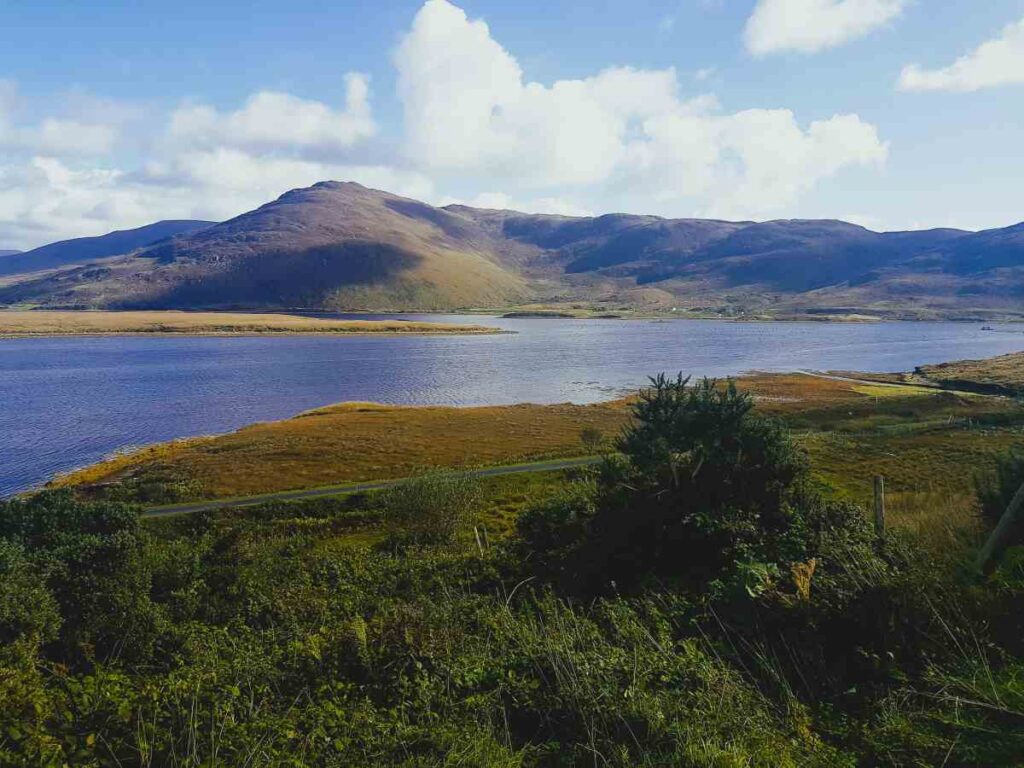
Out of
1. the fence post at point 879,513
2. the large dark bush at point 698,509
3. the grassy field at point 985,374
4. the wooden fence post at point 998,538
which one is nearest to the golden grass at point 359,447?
the large dark bush at point 698,509

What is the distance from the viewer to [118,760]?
621 centimetres

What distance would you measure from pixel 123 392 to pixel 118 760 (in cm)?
10762

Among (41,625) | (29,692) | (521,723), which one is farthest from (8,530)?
(521,723)

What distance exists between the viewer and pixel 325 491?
153ft

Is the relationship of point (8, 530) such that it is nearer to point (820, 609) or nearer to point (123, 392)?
point (820, 609)

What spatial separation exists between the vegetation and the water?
5018 cm

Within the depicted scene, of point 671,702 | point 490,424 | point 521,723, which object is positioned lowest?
point 490,424

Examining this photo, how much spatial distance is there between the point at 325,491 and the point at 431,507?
17.9m

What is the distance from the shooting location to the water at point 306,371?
75.2 meters

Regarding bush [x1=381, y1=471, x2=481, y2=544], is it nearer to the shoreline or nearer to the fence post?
the fence post

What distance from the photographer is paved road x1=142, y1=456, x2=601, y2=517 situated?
4247 centimetres

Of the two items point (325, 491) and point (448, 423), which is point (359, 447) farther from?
point (325, 491)

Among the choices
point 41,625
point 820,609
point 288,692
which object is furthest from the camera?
point 41,625

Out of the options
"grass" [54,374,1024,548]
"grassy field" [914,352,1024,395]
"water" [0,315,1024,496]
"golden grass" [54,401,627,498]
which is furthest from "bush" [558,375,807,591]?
"grassy field" [914,352,1024,395]
